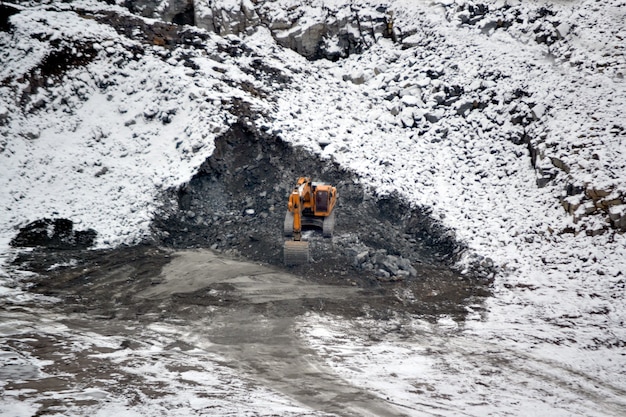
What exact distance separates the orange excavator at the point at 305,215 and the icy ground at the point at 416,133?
7.09 ft

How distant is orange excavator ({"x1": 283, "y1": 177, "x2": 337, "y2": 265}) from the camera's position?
10.7 metres

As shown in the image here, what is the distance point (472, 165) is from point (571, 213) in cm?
333

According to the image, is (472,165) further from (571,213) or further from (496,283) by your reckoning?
(496,283)

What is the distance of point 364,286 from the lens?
10570 mm

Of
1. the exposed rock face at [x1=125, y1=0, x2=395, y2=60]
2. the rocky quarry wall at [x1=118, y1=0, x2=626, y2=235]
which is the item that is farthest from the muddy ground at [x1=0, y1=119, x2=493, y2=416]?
the exposed rock face at [x1=125, y1=0, x2=395, y2=60]

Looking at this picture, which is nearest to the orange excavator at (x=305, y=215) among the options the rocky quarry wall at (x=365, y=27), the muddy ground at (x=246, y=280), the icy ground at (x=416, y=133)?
the muddy ground at (x=246, y=280)

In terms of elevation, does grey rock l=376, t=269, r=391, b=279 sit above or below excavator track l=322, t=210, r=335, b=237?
below

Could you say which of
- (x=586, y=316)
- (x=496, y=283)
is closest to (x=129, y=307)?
(x=496, y=283)

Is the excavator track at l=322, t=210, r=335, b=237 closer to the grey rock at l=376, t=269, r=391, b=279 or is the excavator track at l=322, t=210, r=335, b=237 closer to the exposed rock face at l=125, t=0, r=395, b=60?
the grey rock at l=376, t=269, r=391, b=279

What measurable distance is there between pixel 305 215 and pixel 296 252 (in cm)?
137

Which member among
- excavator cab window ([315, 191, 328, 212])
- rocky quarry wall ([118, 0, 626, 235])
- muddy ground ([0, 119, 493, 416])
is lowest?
muddy ground ([0, 119, 493, 416])

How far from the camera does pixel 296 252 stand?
10.7 metres

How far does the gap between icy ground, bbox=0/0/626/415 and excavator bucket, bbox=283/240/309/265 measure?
82.3 inches

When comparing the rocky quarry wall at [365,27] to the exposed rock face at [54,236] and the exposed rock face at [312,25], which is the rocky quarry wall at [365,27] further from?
the exposed rock face at [54,236]
